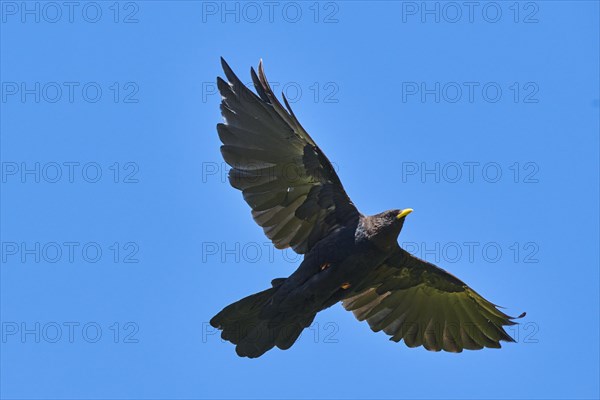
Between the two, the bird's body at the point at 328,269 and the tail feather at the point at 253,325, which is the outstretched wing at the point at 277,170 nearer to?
the bird's body at the point at 328,269

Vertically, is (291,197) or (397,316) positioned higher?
(291,197)

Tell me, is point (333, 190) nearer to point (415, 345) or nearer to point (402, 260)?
point (402, 260)

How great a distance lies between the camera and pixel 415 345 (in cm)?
1714

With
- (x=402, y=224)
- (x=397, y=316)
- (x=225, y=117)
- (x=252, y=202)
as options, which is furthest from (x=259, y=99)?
(x=397, y=316)

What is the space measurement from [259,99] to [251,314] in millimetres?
2856

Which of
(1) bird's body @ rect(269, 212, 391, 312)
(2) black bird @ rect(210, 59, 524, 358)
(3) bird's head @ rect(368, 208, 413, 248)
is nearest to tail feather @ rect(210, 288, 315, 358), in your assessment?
(2) black bird @ rect(210, 59, 524, 358)

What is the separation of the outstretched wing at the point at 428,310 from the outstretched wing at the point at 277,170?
147 cm

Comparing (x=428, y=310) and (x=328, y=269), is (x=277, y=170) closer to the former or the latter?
(x=328, y=269)

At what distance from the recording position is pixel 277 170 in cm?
1530

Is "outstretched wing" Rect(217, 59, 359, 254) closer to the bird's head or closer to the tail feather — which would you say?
the bird's head

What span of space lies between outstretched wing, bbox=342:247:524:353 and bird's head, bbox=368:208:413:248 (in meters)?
1.60

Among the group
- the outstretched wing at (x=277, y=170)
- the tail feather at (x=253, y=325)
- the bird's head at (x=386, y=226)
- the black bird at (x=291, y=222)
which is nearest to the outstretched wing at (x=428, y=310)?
the black bird at (x=291, y=222)

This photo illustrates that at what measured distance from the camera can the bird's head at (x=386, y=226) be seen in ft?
47.9

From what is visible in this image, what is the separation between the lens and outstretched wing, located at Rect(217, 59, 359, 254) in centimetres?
1484
